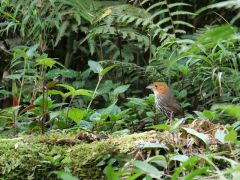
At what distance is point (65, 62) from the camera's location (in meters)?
5.59

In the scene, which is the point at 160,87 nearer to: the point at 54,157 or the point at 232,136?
the point at 54,157

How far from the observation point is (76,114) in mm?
2963

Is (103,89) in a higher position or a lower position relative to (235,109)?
lower

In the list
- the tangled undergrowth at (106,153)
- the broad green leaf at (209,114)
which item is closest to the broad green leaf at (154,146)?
the tangled undergrowth at (106,153)

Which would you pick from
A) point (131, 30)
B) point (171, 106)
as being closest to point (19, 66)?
point (131, 30)

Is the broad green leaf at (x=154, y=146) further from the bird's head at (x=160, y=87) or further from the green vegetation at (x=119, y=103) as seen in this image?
the bird's head at (x=160, y=87)

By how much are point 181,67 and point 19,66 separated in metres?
1.83

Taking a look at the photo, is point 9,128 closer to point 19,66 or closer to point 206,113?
point 206,113

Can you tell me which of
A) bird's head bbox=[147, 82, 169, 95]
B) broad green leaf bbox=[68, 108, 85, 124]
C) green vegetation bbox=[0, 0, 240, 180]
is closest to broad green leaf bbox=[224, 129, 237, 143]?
green vegetation bbox=[0, 0, 240, 180]

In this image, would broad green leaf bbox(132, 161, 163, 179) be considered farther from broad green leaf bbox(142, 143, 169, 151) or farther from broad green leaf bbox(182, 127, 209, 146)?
broad green leaf bbox(182, 127, 209, 146)

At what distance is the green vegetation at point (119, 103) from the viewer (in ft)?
6.96

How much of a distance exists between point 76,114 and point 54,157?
25.3 inches

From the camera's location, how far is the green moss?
7.57ft

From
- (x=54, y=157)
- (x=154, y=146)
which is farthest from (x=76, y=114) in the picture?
(x=154, y=146)
